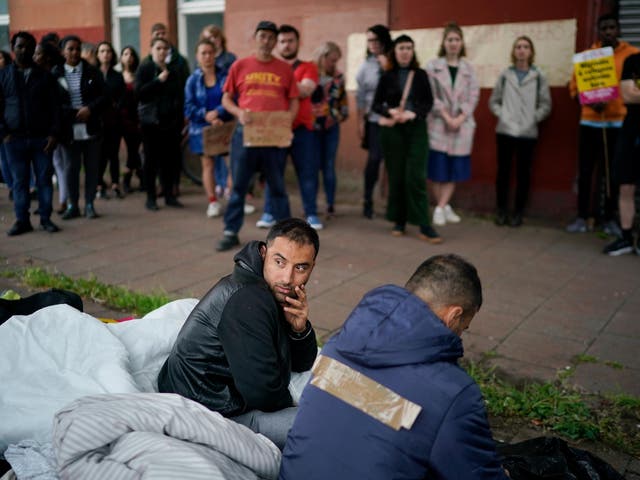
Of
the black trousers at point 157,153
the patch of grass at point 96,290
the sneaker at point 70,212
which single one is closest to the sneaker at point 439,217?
the black trousers at point 157,153

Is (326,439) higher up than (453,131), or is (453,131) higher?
(453,131)

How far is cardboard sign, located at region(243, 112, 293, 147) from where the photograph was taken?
22.7 feet

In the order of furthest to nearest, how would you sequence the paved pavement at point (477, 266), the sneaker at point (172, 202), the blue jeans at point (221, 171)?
the blue jeans at point (221, 171)
the sneaker at point (172, 202)
the paved pavement at point (477, 266)

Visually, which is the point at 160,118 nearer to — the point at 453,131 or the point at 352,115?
the point at 352,115

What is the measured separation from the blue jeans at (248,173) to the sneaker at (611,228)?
11.2ft

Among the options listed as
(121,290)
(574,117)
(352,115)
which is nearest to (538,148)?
(574,117)

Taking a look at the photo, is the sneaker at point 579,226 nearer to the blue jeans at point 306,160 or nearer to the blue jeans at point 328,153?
the blue jeans at point 328,153

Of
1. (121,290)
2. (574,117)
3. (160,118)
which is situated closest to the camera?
(121,290)

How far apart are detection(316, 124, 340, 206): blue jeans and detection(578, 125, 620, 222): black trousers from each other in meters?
2.67

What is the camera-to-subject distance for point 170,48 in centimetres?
872

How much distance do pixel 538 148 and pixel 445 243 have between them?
5.73 feet

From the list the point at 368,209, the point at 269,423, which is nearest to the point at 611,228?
the point at 368,209

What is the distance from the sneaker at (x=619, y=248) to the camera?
23.0ft

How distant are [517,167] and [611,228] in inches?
46.6
